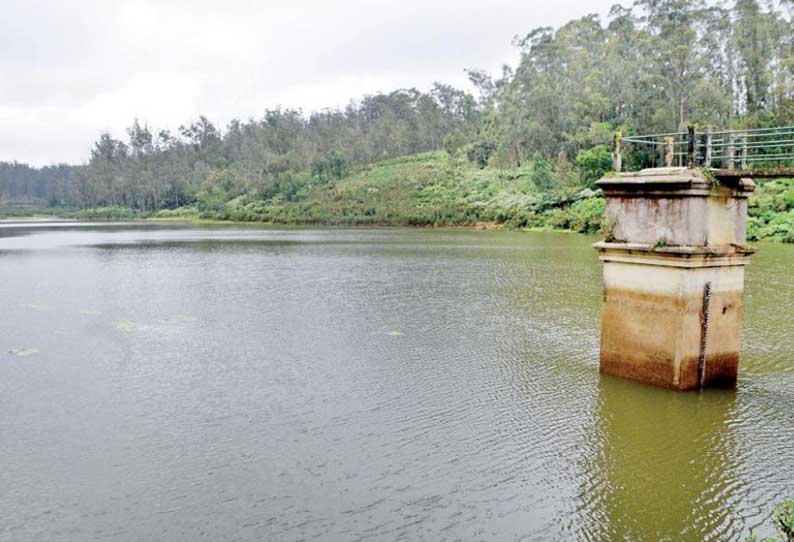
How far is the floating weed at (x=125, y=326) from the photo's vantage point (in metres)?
13.7

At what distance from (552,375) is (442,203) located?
49.8 meters

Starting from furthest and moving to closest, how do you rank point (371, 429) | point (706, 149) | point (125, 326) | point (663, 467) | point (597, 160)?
point (597, 160) < point (125, 326) < point (706, 149) < point (371, 429) < point (663, 467)

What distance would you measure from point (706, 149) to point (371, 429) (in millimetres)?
5655

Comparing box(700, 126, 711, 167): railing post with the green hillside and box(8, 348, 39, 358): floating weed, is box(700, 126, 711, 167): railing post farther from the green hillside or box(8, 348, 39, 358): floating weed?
the green hillside

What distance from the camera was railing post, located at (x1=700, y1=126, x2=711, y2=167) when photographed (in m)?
8.67

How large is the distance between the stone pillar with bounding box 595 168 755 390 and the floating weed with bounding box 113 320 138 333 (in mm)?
9618

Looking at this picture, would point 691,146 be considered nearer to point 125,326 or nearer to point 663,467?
point 663,467

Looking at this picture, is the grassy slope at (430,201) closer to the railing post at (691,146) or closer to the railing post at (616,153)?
the railing post at (616,153)

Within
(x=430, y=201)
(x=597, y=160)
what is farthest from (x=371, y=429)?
(x=430, y=201)

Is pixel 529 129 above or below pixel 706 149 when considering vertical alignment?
above

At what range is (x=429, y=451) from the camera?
7074 millimetres

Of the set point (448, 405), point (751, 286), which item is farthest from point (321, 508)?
point (751, 286)

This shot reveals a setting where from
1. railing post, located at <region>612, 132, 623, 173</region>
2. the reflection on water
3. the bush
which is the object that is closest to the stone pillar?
railing post, located at <region>612, 132, 623, 173</region>

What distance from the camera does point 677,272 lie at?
8570 mm
